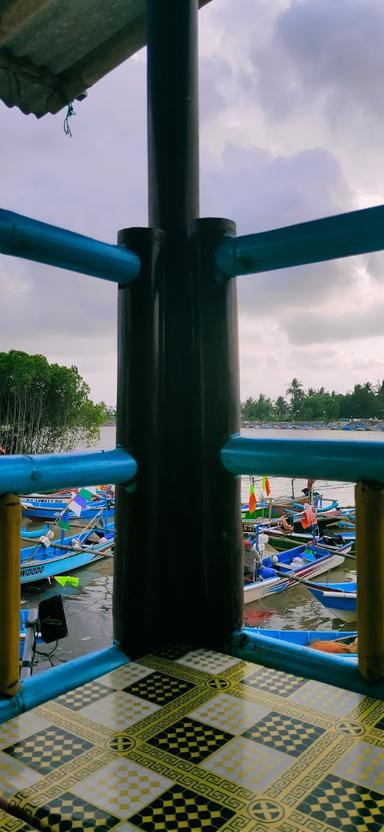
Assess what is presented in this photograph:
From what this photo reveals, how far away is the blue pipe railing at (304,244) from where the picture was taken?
1549 millimetres

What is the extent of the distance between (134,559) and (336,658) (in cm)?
66

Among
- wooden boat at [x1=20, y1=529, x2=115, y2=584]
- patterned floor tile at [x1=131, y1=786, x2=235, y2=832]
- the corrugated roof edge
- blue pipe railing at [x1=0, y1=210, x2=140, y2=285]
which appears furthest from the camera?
wooden boat at [x1=20, y1=529, x2=115, y2=584]

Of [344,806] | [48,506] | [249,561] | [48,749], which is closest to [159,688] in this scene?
[48,749]

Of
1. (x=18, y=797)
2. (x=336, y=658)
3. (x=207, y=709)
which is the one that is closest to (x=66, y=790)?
(x=18, y=797)

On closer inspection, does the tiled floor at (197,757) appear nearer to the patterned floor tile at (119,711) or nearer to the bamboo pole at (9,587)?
the patterned floor tile at (119,711)

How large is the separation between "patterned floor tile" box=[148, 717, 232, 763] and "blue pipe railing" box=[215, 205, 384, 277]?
48.7 inches

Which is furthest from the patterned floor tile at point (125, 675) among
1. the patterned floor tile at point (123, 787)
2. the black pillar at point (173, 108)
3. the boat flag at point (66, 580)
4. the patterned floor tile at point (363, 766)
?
the boat flag at point (66, 580)

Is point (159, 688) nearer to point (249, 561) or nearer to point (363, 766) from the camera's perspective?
point (363, 766)

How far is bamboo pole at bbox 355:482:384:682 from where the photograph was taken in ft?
4.99

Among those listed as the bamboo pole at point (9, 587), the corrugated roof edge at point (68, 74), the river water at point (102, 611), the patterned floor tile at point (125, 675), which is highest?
the corrugated roof edge at point (68, 74)

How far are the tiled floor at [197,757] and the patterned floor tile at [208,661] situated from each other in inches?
2.0

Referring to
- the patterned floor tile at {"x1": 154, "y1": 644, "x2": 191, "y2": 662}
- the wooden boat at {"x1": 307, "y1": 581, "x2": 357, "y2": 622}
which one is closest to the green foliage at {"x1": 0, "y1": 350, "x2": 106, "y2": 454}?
the wooden boat at {"x1": 307, "y1": 581, "x2": 357, "y2": 622}

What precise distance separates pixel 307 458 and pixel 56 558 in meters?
11.4

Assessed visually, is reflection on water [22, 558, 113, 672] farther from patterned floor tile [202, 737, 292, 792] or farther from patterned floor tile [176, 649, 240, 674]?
patterned floor tile [202, 737, 292, 792]
